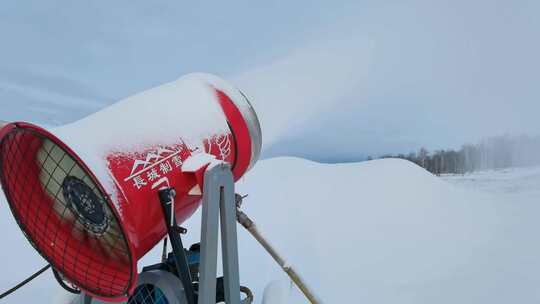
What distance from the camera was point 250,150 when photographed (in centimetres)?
175

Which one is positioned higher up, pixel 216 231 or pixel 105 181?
pixel 105 181

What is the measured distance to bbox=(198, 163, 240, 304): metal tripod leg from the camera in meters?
1.36

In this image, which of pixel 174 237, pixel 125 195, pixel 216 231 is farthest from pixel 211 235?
pixel 125 195

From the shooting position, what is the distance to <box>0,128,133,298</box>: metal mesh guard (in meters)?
1.30

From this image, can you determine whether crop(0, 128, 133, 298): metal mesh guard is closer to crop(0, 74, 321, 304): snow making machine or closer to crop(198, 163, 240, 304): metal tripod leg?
crop(0, 74, 321, 304): snow making machine

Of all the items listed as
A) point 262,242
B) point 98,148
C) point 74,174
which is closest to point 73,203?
point 74,174

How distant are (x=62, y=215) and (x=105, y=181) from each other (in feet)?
1.07

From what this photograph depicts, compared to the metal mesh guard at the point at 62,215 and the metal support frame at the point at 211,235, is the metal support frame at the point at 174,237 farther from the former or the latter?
the metal mesh guard at the point at 62,215

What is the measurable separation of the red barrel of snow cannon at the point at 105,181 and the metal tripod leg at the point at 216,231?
9 cm

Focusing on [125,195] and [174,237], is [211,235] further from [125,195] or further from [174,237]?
[125,195]

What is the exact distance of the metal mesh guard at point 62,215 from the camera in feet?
4.26

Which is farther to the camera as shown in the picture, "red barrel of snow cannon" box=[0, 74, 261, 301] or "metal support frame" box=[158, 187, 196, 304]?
"metal support frame" box=[158, 187, 196, 304]

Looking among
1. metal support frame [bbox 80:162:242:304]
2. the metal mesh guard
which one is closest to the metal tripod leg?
metal support frame [bbox 80:162:242:304]

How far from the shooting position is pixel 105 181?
3.91ft
